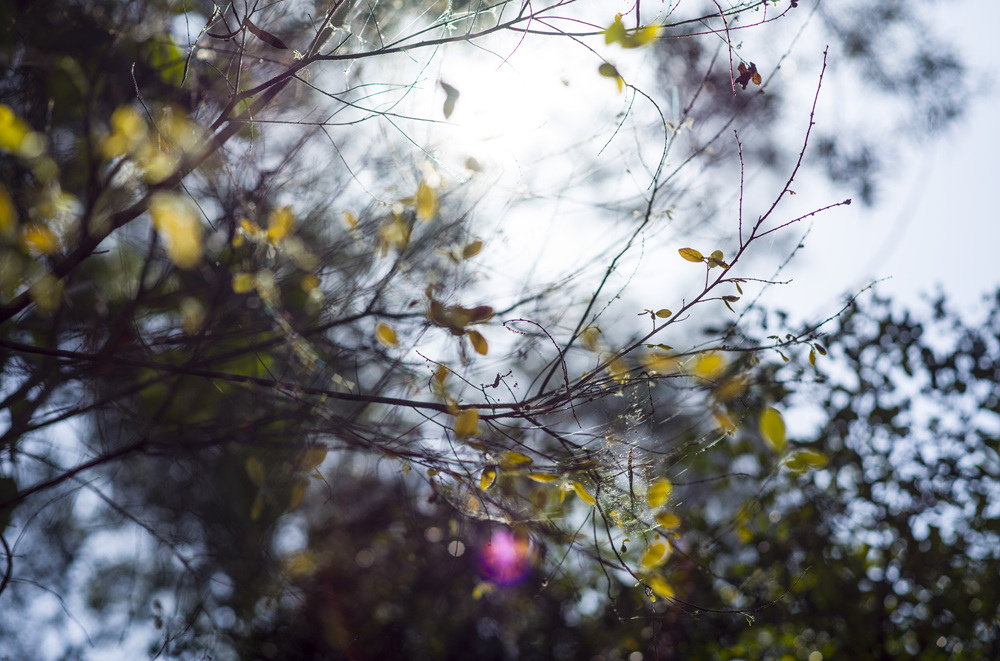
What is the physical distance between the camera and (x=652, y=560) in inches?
61.4

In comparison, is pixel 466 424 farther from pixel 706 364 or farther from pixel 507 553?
pixel 507 553

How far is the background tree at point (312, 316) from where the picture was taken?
Result: 155 cm

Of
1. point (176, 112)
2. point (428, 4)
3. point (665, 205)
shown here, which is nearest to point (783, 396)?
point (665, 205)

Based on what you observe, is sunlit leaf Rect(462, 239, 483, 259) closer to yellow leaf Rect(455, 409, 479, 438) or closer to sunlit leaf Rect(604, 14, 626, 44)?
yellow leaf Rect(455, 409, 479, 438)

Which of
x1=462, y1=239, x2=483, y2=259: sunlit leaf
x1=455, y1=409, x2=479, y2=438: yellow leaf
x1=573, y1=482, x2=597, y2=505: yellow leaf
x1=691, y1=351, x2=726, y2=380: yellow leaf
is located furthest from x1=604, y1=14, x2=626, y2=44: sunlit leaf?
x1=573, y1=482, x2=597, y2=505: yellow leaf

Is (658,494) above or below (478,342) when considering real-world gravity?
below

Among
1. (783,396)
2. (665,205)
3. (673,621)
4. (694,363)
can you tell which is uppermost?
(665,205)

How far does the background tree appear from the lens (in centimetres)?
155

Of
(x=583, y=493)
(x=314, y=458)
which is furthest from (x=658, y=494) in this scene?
(x=314, y=458)

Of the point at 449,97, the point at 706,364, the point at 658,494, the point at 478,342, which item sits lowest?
the point at 658,494

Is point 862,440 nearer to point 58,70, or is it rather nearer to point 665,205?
point 665,205

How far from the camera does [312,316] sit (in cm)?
218

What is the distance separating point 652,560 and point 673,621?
1.65 meters

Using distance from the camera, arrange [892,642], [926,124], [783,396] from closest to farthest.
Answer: [783,396] → [892,642] → [926,124]
